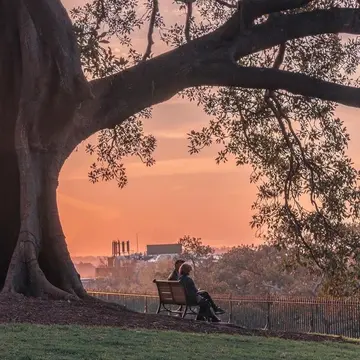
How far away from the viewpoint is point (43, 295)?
1061 cm

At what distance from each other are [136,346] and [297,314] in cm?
1868

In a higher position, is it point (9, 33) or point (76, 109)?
point (9, 33)

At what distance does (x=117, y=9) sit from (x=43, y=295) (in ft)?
23.9

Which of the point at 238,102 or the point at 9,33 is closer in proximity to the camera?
the point at 9,33

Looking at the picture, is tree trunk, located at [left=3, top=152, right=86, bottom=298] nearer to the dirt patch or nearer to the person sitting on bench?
the dirt patch

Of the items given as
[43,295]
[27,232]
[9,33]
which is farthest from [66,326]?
[9,33]

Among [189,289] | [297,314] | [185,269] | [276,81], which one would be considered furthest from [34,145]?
[297,314]

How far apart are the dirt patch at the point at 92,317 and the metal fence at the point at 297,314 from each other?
1252cm

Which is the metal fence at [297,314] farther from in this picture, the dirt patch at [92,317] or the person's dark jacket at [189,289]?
the dirt patch at [92,317]

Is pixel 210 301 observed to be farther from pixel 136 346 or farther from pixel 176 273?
pixel 136 346

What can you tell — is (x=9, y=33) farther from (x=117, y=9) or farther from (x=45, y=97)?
(x=117, y=9)

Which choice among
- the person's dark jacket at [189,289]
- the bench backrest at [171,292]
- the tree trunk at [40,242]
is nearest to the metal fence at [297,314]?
the bench backrest at [171,292]

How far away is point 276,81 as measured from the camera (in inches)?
481

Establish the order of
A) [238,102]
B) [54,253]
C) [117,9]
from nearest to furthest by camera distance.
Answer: [54,253] → [117,9] → [238,102]
